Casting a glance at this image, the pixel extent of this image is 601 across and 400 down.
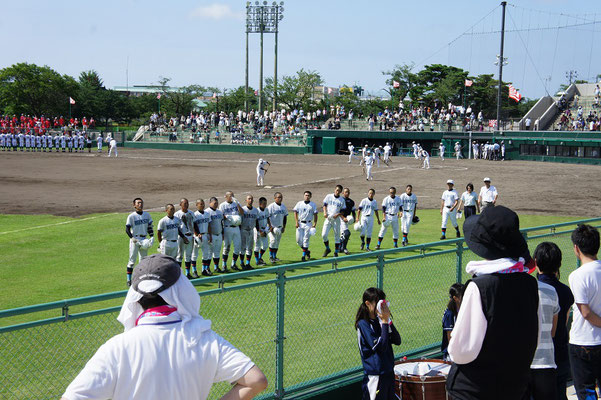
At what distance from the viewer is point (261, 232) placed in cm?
1641

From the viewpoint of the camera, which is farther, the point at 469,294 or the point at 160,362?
the point at 469,294

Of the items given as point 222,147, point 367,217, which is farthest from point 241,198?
point 222,147

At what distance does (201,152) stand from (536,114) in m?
35.3

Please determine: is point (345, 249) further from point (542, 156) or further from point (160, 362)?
point (542, 156)

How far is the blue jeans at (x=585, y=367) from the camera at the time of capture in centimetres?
602

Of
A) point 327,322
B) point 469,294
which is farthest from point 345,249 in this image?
point 469,294

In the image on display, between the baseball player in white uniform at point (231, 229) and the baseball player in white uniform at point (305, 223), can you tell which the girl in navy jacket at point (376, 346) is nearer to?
the baseball player in white uniform at point (231, 229)

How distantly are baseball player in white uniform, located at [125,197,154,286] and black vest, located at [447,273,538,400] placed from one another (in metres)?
11.5

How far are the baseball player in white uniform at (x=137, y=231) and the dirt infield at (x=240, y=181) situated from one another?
10.9 meters

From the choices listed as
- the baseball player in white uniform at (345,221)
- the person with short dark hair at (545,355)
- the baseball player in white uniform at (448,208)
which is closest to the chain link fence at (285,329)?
the person with short dark hair at (545,355)

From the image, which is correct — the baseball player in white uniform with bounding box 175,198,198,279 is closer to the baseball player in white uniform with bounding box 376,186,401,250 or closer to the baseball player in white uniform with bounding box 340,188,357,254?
the baseball player in white uniform with bounding box 340,188,357,254

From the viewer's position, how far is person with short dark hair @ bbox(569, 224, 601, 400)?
18.9ft

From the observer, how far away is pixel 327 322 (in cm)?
834

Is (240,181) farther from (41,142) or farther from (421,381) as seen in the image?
(41,142)
